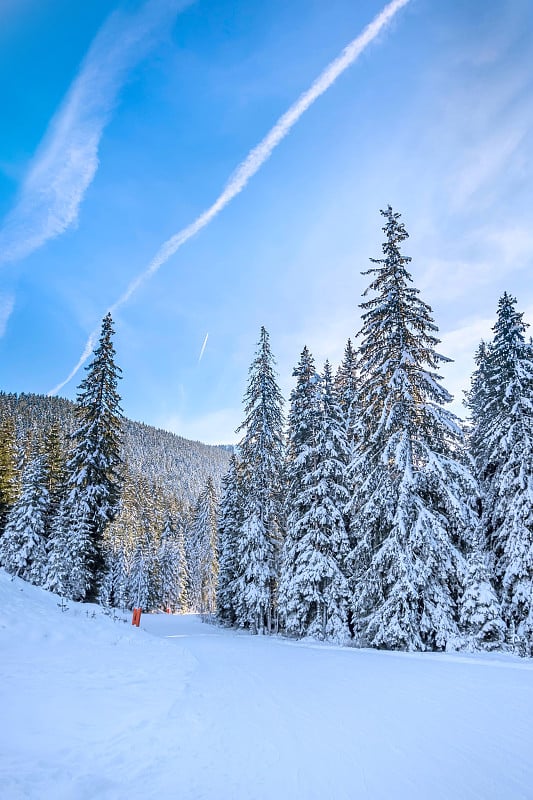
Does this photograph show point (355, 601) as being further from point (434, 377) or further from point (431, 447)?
point (434, 377)

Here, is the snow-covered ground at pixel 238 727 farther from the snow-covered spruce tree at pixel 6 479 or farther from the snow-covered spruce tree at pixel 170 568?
the snow-covered spruce tree at pixel 170 568

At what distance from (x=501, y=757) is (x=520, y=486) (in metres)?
14.8

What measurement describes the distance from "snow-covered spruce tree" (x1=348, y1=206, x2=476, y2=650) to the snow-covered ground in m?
4.36

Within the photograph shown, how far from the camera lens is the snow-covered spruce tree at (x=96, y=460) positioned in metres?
22.2

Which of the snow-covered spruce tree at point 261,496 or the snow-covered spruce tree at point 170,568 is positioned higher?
the snow-covered spruce tree at point 261,496

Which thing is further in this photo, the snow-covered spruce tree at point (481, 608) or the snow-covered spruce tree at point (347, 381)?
the snow-covered spruce tree at point (347, 381)

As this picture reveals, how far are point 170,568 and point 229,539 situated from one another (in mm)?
36627

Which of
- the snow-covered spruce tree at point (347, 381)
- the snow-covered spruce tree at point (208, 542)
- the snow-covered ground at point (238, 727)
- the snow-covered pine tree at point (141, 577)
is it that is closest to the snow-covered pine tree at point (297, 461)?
the snow-covered spruce tree at point (347, 381)

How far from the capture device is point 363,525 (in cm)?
1619

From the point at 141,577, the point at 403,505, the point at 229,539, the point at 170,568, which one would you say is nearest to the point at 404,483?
the point at 403,505

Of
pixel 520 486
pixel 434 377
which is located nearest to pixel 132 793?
pixel 434 377

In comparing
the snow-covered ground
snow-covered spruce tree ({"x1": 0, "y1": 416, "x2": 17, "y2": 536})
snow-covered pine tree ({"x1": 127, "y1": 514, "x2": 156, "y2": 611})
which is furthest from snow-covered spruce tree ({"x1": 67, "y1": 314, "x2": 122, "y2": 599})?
snow-covered pine tree ({"x1": 127, "y1": 514, "x2": 156, "y2": 611})

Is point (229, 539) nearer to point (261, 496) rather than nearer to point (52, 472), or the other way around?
point (261, 496)

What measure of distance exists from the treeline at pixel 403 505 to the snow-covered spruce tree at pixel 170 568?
41604 mm
